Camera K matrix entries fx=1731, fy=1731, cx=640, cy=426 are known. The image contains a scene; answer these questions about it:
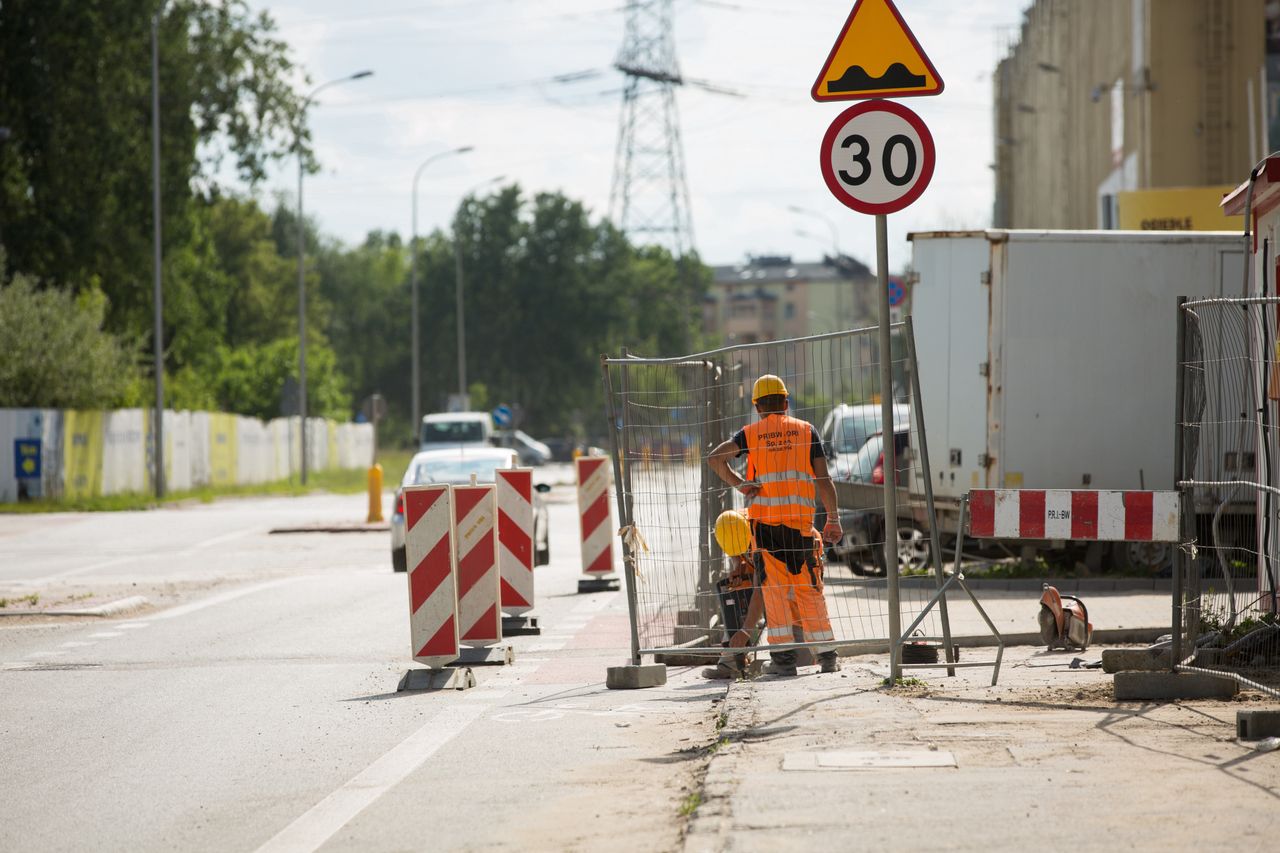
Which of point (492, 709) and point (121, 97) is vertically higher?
point (121, 97)

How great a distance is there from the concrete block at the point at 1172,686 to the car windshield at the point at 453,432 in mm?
34590

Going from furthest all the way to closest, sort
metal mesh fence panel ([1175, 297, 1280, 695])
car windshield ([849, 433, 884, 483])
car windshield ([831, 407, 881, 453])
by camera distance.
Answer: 1. car windshield ([849, 433, 884, 483])
2. car windshield ([831, 407, 881, 453])
3. metal mesh fence panel ([1175, 297, 1280, 695])

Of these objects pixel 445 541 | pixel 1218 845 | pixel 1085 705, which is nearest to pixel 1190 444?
pixel 1085 705

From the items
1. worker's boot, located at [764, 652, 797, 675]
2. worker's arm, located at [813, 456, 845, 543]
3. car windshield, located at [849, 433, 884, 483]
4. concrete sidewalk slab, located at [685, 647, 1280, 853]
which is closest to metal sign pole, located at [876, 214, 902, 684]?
concrete sidewalk slab, located at [685, 647, 1280, 853]

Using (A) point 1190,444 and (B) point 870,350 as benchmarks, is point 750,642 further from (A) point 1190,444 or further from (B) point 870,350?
(A) point 1190,444

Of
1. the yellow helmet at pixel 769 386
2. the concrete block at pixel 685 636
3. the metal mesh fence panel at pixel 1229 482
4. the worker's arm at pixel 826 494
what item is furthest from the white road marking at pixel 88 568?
the metal mesh fence panel at pixel 1229 482

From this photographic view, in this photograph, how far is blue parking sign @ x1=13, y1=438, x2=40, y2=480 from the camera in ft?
124

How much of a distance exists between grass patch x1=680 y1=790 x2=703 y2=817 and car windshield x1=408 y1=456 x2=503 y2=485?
13506 millimetres

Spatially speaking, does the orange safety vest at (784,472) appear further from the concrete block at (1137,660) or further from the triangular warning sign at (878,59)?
the triangular warning sign at (878,59)

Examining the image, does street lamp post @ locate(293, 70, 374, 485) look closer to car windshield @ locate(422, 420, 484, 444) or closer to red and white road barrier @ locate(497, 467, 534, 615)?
car windshield @ locate(422, 420, 484, 444)

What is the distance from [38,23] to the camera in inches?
1861

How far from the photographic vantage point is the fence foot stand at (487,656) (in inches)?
444

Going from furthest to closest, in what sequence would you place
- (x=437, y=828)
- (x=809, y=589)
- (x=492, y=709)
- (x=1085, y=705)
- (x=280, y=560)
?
(x=280, y=560) < (x=809, y=589) < (x=492, y=709) < (x=1085, y=705) < (x=437, y=828)

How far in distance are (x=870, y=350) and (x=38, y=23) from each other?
42687mm
